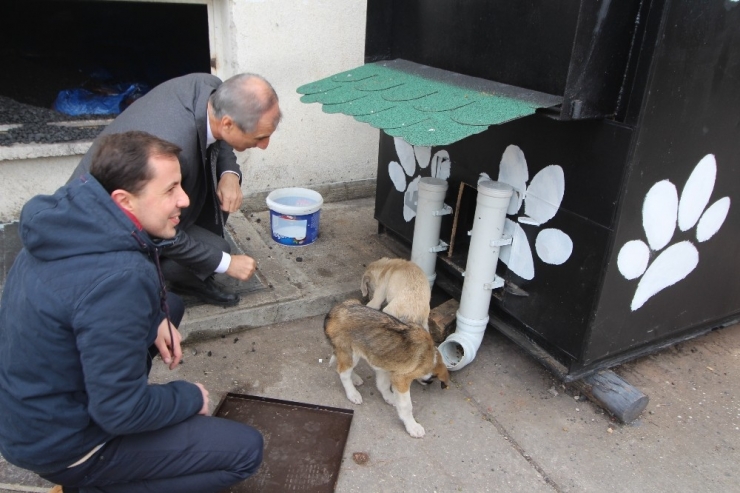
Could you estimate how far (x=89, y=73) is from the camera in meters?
6.45

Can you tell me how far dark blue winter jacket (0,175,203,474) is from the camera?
1.65m

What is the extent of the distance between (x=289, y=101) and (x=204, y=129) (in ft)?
6.87

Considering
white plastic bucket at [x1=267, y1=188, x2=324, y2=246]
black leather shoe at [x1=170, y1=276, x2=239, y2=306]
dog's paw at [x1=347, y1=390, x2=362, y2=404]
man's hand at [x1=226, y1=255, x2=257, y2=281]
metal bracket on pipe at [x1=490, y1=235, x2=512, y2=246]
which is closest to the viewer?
man's hand at [x1=226, y1=255, x2=257, y2=281]

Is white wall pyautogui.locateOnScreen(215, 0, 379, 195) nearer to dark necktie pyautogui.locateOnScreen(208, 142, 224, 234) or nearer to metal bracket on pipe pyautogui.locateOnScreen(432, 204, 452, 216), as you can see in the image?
dark necktie pyautogui.locateOnScreen(208, 142, 224, 234)

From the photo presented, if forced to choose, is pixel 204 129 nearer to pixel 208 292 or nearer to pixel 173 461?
pixel 208 292

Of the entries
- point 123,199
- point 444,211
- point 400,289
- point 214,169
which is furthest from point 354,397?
point 123,199

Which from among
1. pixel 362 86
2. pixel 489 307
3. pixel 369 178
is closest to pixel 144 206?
pixel 362 86

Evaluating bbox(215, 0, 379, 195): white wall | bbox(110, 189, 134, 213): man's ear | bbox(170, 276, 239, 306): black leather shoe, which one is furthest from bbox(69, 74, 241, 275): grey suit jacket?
bbox(215, 0, 379, 195): white wall

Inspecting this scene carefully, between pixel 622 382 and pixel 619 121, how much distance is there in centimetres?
149

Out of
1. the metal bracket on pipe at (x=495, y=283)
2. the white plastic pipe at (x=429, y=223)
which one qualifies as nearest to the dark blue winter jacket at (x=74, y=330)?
the metal bracket on pipe at (x=495, y=283)

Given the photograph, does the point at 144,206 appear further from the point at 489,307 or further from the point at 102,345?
the point at 489,307

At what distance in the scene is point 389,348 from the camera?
279 cm

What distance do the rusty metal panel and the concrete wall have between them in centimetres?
254

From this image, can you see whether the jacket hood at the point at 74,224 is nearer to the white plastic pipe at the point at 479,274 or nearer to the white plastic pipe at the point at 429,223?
the white plastic pipe at the point at 479,274
